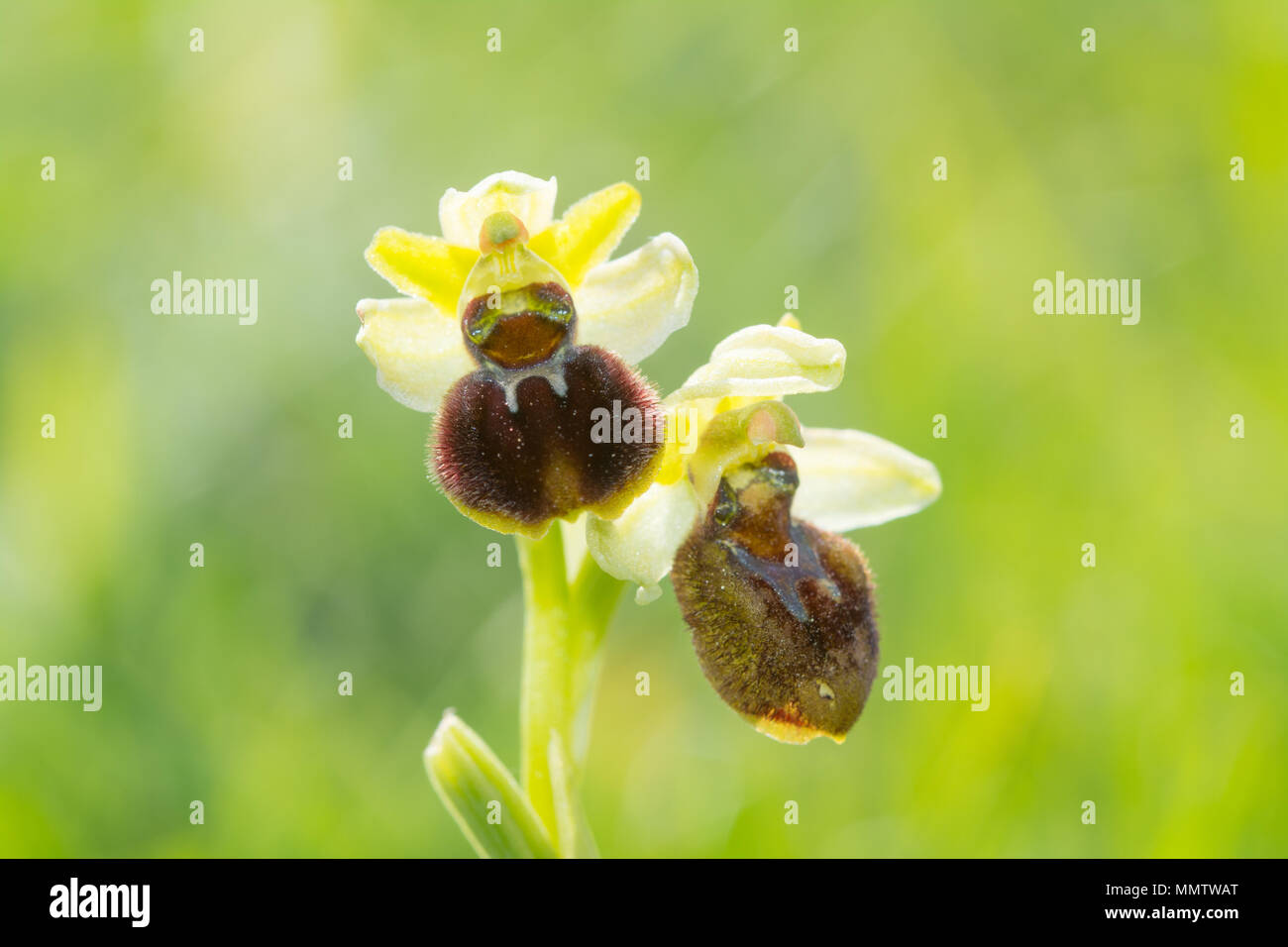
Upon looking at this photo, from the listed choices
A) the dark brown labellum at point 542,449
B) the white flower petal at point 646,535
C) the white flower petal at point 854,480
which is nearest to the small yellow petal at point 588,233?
the dark brown labellum at point 542,449

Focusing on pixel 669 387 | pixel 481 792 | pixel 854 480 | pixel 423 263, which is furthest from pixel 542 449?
pixel 669 387

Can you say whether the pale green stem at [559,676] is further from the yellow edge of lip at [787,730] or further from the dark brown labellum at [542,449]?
the yellow edge of lip at [787,730]

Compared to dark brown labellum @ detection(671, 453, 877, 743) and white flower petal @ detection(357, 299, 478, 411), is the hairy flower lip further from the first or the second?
white flower petal @ detection(357, 299, 478, 411)

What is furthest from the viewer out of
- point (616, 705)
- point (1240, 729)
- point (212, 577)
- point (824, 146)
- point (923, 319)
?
point (824, 146)

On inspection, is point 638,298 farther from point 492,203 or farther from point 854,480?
point 854,480

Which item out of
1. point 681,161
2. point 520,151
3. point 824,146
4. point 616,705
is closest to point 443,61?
point 520,151

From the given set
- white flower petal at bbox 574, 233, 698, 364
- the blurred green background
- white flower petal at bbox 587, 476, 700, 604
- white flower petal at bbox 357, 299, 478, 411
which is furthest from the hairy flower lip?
the blurred green background
